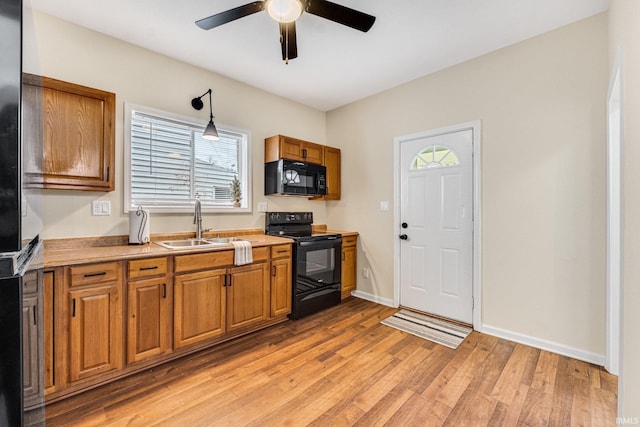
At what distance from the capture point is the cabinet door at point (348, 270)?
12.5 ft

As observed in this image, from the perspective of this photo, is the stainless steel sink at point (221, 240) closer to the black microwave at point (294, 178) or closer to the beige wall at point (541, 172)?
the black microwave at point (294, 178)

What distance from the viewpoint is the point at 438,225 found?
3.24 m

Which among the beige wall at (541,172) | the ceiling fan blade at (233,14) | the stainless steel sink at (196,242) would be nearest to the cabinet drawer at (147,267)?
the stainless steel sink at (196,242)

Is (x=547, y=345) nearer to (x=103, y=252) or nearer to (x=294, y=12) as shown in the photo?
(x=294, y=12)

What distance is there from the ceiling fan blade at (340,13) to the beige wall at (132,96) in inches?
66.3

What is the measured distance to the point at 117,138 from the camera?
256 cm

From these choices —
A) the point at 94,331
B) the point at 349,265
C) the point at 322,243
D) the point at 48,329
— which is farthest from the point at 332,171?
the point at 48,329

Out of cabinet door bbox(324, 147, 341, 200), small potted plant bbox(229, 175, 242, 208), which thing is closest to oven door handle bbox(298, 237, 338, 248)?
cabinet door bbox(324, 147, 341, 200)

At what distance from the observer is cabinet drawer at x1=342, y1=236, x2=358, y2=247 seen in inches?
150

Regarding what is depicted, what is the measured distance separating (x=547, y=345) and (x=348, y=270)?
7.06 feet

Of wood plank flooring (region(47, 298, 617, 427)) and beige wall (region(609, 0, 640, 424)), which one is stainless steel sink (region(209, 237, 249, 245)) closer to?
wood plank flooring (region(47, 298, 617, 427))

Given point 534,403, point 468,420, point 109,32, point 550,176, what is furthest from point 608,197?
point 109,32

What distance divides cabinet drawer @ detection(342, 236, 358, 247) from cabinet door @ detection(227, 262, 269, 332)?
1.26 meters

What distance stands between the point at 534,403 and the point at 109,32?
430cm
